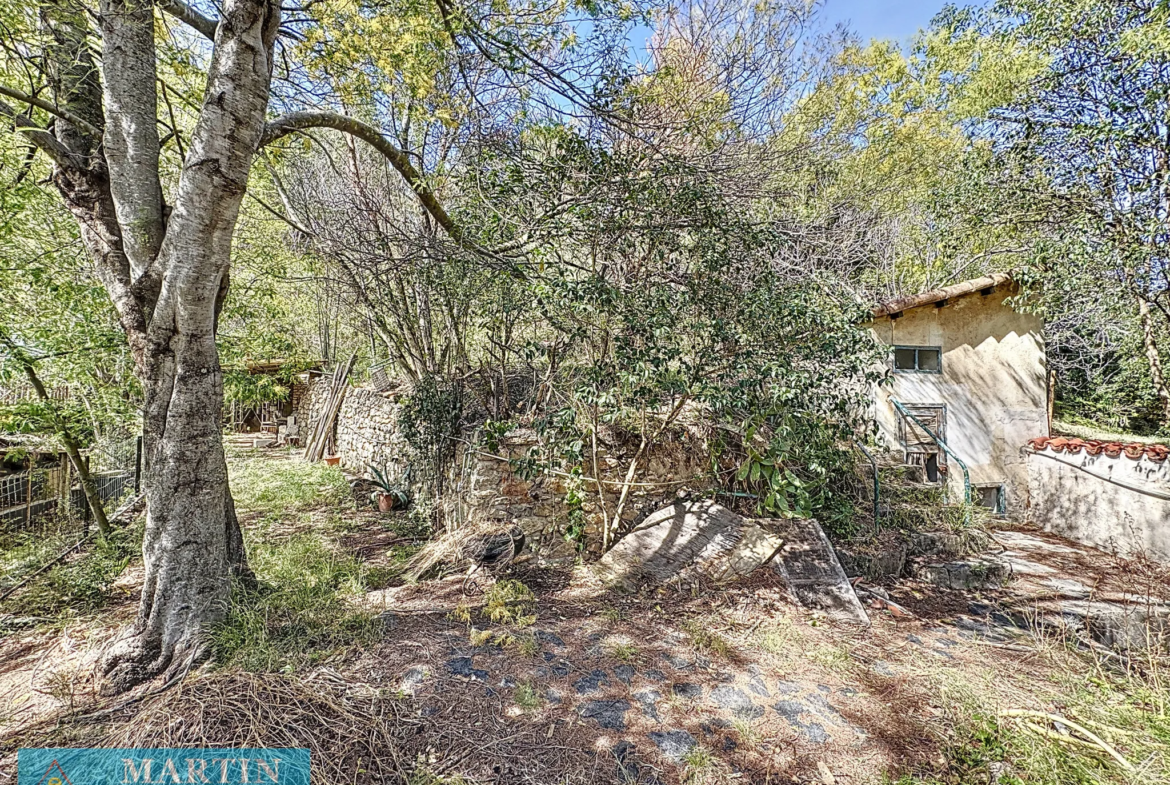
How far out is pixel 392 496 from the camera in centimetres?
682

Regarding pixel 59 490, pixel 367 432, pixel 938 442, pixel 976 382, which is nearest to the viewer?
pixel 59 490

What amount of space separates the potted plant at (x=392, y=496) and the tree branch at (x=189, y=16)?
5200 mm

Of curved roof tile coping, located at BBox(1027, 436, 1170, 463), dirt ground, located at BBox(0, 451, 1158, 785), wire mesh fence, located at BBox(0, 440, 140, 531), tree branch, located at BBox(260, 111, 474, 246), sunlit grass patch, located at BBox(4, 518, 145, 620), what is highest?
tree branch, located at BBox(260, 111, 474, 246)

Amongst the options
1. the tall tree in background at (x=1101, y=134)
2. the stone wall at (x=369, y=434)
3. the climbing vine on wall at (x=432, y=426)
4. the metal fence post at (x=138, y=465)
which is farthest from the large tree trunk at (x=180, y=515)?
the tall tree in background at (x=1101, y=134)

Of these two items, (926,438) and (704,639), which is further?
(926,438)

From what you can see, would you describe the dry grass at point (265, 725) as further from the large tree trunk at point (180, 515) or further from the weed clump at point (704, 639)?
the weed clump at point (704, 639)

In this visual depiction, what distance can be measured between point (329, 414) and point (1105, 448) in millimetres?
13793

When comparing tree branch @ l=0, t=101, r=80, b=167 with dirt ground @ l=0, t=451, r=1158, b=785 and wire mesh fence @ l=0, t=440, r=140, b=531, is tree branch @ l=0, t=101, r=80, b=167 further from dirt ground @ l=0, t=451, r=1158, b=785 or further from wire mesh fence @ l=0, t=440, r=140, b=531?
wire mesh fence @ l=0, t=440, r=140, b=531

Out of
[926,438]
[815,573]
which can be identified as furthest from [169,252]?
[926,438]

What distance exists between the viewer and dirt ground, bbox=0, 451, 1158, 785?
2328 mm

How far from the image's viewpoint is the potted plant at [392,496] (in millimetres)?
6777

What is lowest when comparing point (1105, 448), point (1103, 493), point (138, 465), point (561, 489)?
point (1103, 493)

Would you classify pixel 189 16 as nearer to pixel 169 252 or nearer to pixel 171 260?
pixel 169 252

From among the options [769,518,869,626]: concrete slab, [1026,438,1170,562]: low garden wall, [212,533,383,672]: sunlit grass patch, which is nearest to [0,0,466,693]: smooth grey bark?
[212,533,383,672]: sunlit grass patch
